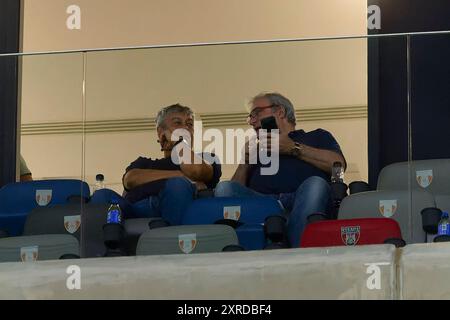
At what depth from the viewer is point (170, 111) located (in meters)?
9.69

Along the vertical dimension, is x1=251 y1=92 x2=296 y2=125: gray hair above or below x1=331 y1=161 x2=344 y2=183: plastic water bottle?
above

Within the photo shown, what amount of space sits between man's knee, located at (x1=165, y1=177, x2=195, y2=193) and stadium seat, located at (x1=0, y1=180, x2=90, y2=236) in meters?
0.53

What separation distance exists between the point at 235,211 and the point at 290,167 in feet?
1.51

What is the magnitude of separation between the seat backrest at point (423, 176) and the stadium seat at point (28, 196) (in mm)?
1965

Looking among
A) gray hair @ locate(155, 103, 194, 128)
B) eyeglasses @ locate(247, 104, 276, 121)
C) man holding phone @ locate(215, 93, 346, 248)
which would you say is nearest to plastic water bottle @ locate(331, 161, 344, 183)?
man holding phone @ locate(215, 93, 346, 248)

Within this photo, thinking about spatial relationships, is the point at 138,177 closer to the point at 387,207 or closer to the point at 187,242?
the point at 187,242

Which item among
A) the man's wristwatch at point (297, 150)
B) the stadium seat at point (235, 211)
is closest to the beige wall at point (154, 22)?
the man's wristwatch at point (297, 150)

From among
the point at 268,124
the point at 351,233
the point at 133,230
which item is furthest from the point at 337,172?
the point at 133,230

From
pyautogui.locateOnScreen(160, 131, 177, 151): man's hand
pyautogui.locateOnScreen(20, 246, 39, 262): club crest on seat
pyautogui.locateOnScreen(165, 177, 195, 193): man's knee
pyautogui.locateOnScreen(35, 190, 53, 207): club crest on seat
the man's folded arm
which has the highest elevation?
pyautogui.locateOnScreen(160, 131, 177, 151): man's hand

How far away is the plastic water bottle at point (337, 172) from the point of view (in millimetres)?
9398

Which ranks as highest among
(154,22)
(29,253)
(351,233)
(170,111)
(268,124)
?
(154,22)

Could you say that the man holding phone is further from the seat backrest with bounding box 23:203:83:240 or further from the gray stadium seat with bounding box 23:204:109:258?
the seat backrest with bounding box 23:203:83:240

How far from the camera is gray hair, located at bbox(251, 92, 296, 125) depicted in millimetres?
9477
